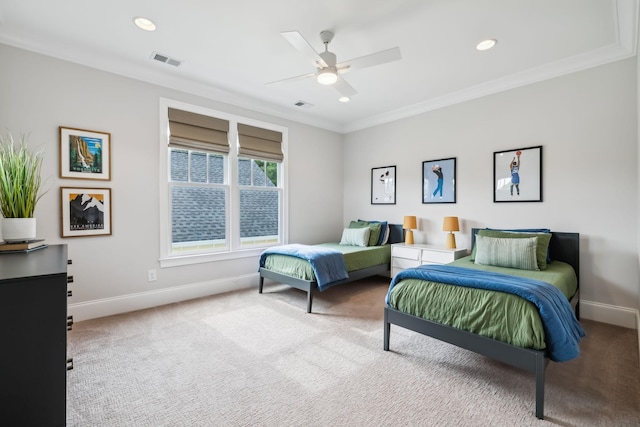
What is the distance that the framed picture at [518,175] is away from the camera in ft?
11.7

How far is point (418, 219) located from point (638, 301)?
2.50 metres

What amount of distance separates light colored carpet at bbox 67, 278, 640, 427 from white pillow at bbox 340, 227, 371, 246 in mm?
1650

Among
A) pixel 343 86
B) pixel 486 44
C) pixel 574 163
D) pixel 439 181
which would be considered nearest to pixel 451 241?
pixel 439 181

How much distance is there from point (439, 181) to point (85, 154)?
14.6 ft

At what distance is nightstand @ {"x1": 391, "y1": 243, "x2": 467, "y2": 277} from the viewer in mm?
3947

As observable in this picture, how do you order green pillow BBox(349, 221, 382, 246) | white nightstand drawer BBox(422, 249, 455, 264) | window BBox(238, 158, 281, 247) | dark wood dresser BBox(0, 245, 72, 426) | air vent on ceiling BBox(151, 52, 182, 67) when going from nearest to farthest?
dark wood dresser BBox(0, 245, 72, 426), air vent on ceiling BBox(151, 52, 182, 67), white nightstand drawer BBox(422, 249, 455, 264), window BBox(238, 158, 281, 247), green pillow BBox(349, 221, 382, 246)

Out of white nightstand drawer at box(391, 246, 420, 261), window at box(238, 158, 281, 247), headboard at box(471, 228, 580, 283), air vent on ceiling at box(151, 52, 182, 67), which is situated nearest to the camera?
air vent on ceiling at box(151, 52, 182, 67)

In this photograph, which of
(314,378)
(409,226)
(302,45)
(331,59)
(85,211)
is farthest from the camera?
(409,226)

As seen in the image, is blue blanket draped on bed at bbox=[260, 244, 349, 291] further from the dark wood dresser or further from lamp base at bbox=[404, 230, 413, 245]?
the dark wood dresser

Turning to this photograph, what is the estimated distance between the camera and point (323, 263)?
358cm

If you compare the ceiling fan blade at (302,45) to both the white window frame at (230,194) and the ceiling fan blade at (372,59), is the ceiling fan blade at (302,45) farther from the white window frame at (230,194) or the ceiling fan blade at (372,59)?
the white window frame at (230,194)

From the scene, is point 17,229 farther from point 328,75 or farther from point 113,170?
point 328,75

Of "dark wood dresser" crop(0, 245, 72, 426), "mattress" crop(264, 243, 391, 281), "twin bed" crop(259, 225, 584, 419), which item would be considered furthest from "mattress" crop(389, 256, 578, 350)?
"dark wood dresser" crop(0, 245, 72, 426)

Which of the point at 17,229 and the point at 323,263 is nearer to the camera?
the point at 17,229
